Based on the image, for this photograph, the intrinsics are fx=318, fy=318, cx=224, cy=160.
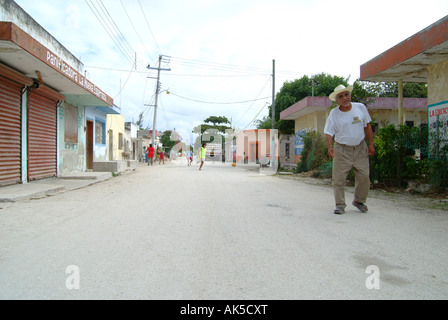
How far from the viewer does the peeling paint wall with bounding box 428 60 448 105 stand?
7.93 m

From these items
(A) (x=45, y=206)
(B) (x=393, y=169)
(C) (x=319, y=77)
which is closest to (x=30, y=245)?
(A) (x=45, y=206)

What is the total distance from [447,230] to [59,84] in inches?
399

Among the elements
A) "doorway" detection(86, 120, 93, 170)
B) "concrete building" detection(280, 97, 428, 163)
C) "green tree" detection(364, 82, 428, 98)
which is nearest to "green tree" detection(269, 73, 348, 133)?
"green tree" detection(364, 82, 428, 98)

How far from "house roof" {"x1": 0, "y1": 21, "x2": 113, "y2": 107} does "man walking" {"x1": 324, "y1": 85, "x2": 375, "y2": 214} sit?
597cm

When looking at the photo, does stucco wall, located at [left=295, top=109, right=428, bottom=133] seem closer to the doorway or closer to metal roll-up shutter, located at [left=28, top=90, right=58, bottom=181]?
the doorway

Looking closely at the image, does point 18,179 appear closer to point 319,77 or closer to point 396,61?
point 396,61

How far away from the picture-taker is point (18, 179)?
8.26 metres

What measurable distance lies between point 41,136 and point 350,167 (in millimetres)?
8932

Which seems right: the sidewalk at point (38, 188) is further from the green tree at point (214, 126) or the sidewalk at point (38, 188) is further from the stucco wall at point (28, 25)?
the green tree at point (214, 126)

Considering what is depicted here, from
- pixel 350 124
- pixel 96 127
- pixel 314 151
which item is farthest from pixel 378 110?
pixel 96 127

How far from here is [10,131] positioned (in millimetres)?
7910
